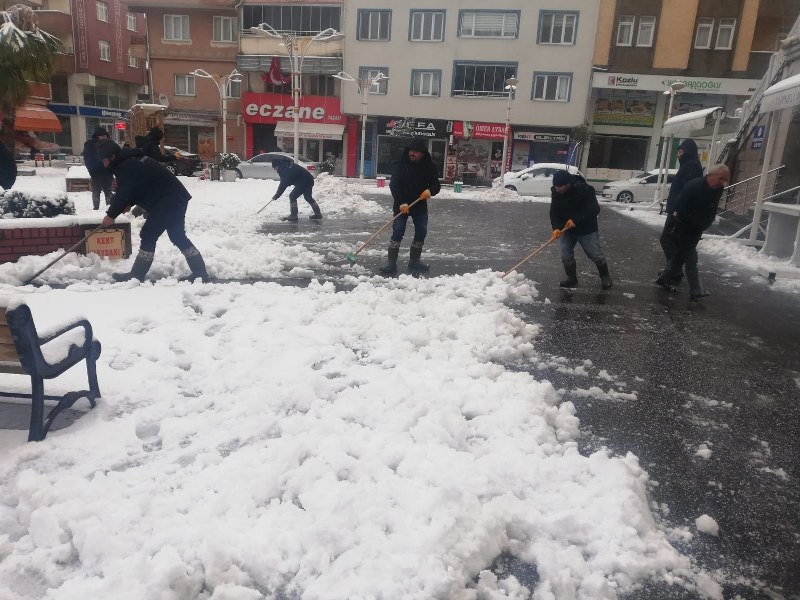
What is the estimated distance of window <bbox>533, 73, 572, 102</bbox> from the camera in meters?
30.5

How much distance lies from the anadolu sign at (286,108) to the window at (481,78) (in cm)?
697

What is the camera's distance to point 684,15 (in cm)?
2858

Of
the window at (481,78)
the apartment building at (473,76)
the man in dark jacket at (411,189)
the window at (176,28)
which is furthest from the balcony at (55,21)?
the man in dark jacket at (411,189)

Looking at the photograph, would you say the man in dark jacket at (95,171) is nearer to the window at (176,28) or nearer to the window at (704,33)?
the window at (176,28)

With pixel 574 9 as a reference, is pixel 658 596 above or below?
below

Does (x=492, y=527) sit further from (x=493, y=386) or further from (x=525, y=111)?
(x=525, y=111)

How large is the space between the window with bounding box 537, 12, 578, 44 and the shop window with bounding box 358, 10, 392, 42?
8247 mm

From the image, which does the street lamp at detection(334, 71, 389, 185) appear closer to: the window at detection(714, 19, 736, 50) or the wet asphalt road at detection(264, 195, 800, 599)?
the window at detection(714, 19, 736, 50)

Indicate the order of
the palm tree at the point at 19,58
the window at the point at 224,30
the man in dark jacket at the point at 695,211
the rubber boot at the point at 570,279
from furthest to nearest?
the window at the point at 224,30
the palm tree at the point at 19,58
the rubber boot at the point at 570,279
the man in dark jacket at the point at 695,211

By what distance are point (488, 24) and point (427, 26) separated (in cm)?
332

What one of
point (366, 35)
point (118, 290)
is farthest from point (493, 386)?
point (366, 35)

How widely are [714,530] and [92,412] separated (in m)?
3.40

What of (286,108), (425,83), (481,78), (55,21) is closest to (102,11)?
(55,21)

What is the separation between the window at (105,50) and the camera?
3659 centimetres
